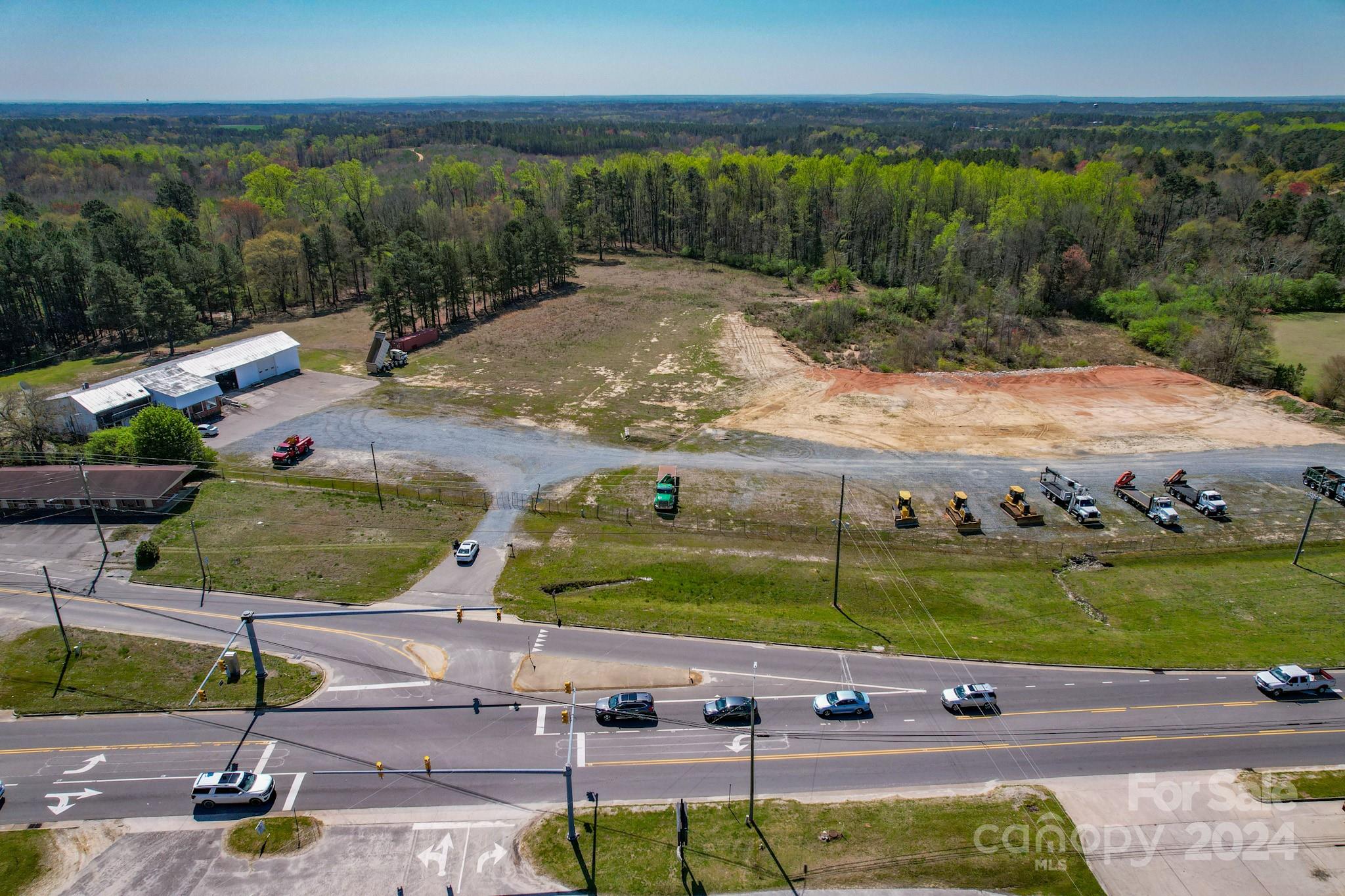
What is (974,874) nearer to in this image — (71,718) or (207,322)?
(71,718)

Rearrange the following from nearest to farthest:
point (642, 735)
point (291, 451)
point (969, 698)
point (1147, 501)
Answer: point (642, 735), point (969, 698), point (1147, 501), point (291, 451)

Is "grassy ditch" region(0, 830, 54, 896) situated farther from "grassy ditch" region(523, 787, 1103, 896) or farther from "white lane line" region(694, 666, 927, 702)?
"white lane line" region(694, 666, 927, 702)

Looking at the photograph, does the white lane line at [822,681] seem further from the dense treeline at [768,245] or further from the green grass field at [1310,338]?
the green grass field at [1310,338]

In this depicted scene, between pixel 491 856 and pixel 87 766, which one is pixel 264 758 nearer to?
pixel 87 766

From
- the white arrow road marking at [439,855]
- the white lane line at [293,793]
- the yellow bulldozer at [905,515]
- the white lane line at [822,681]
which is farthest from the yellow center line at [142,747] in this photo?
the yellow bulldozer at [905,515]

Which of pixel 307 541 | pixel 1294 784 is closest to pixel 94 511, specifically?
pixel 307 541

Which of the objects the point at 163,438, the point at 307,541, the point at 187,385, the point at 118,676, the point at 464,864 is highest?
the point at 187,385
